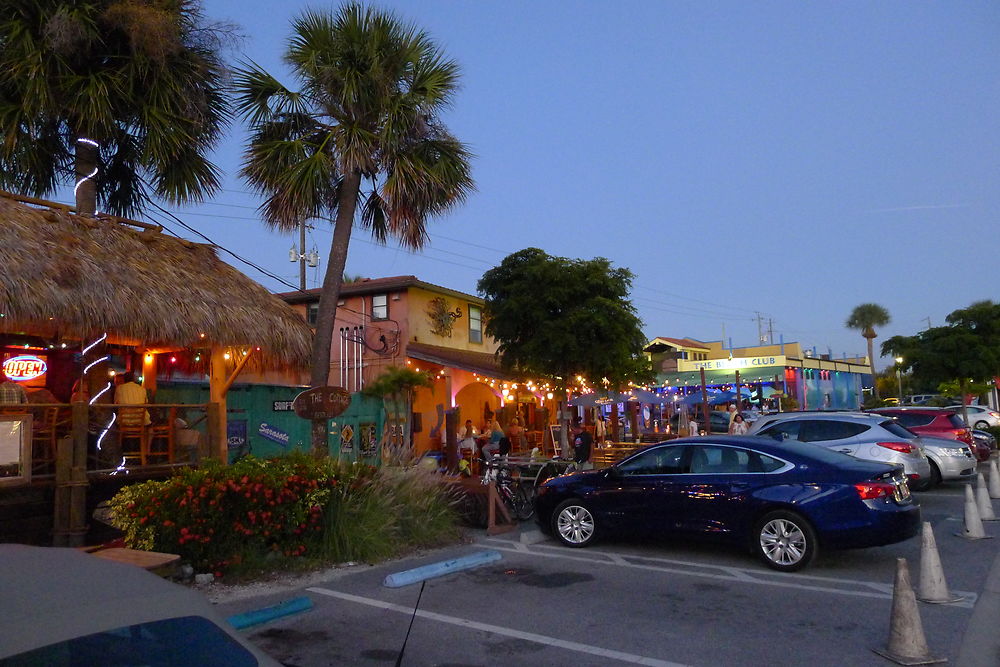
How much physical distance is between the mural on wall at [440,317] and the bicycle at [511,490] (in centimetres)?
1306

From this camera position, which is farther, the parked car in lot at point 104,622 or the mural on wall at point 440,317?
the mural on wall at point 440,317

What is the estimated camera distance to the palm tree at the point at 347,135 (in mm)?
13250

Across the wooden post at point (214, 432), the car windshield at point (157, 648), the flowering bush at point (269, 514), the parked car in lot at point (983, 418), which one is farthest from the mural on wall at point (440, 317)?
the car windshield at point (157, 648)

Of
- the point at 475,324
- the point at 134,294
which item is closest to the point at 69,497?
the point at 134,294

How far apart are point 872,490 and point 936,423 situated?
31.2 feet

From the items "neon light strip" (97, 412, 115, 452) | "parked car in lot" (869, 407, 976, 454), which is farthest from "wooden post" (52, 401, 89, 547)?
"parked car in lot" (869, 407, 976, 454)

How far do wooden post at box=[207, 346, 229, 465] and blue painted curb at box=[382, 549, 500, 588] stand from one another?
3.87 metres

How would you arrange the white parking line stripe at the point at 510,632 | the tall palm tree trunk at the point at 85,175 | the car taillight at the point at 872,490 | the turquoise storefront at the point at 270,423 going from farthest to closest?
1. the turquoise storefront at the point at 270,423
2. the tall palm tree trunk at the point at 85,175
3. the car taillight at the point at 872,490
4. the white parking line stripe at the point at 510,632

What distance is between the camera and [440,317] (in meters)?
25.9

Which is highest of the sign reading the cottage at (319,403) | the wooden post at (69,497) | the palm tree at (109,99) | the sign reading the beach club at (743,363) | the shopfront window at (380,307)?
the palm tree at (109,99)

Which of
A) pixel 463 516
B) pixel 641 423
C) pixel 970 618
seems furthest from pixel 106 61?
pixel 641 423

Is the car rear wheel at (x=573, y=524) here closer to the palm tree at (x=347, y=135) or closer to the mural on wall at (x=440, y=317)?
the palm tree at (x=347, y=135)

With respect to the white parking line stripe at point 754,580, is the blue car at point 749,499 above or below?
above

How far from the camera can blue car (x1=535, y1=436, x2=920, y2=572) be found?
827cm
